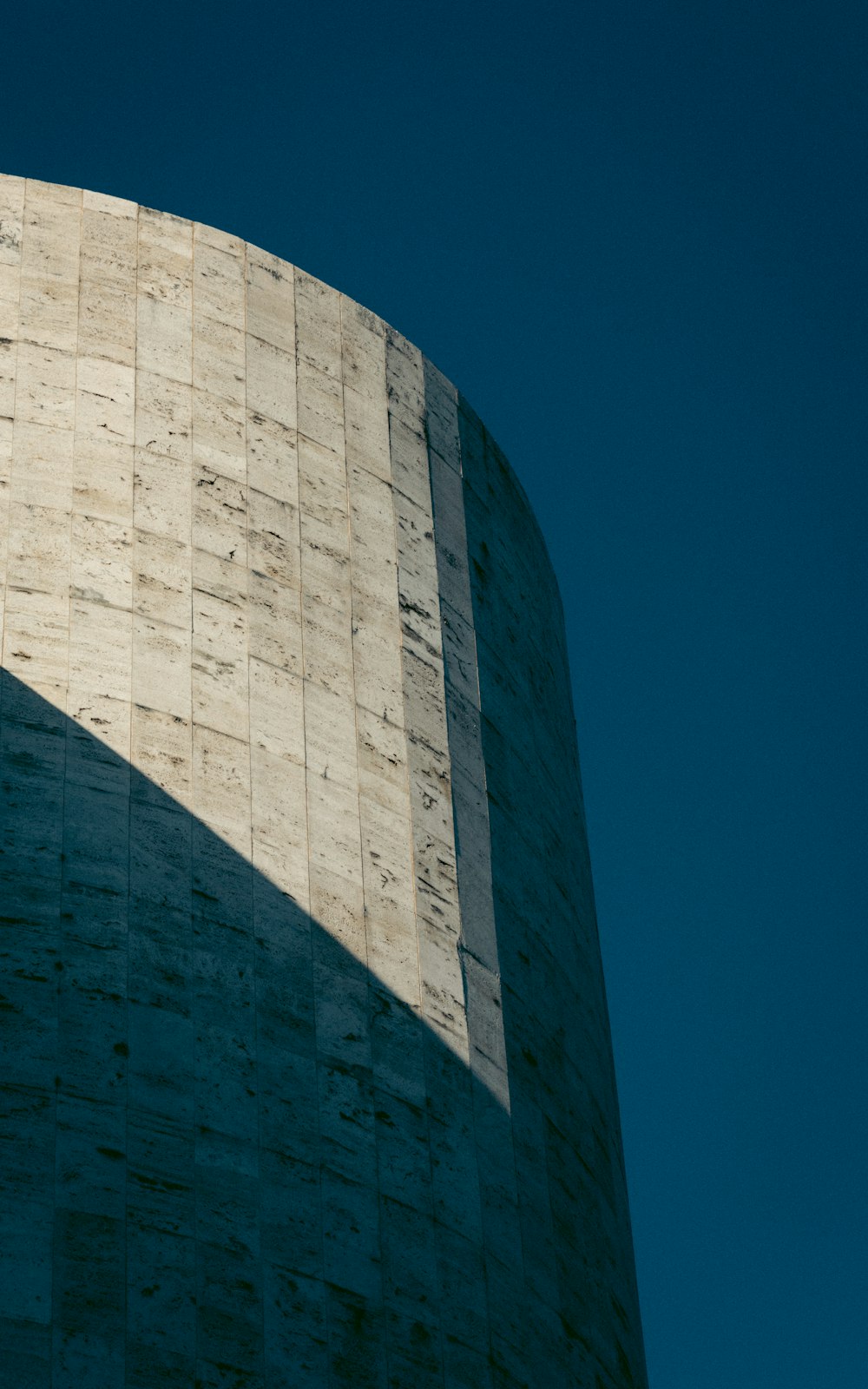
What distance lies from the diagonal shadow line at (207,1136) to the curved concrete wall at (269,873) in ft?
0.10

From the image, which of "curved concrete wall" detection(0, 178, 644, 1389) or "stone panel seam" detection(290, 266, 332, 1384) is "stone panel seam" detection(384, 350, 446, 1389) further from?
"stone panel seam" detection(290, 266, 332, 1384)

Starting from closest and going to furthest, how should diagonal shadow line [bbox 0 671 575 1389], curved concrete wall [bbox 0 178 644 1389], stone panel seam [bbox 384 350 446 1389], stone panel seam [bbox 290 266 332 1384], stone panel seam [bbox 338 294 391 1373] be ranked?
diagonal shadow line [bbox 0 671 575 1389] < curved concrete wall [bbox 0 178 644 1389] < stone panel seam [bbox 290 266 332 1384] < stone panel seam [bbox 338 294 391 1373] < stone panel seam [bbox 384 350 446 1389]

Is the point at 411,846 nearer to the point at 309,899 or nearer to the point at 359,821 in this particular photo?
the point at 359,821

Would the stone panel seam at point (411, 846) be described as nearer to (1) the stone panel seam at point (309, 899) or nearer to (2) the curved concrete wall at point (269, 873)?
(2) the curved concrete wall at point (269, 873)

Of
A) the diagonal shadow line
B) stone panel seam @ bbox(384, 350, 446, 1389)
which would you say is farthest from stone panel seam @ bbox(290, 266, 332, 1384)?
stone panel seam @ bbox(384, 350, 446, 1389)

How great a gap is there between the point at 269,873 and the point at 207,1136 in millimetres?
2921

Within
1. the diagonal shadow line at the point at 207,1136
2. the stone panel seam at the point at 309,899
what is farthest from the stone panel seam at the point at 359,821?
the stone panel seam at the point at 309,899

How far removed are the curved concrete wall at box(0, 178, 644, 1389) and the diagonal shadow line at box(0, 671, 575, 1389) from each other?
32mm

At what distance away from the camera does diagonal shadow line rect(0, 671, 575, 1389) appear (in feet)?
59.6

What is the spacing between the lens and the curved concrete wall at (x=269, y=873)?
62.0 feet

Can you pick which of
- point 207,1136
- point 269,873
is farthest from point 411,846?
point 207,1136

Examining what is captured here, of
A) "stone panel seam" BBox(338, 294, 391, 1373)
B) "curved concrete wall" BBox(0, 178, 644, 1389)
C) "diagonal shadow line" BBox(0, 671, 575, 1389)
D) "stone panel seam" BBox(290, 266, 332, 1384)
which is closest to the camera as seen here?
"diagonal shadow line" BBox(0, 671, 575, 1389)

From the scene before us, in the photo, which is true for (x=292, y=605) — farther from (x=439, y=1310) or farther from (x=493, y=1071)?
(x=439, y=1310)

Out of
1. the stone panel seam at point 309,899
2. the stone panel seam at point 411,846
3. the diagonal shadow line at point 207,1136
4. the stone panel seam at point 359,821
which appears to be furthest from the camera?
the stone panel seam at point 411,846
